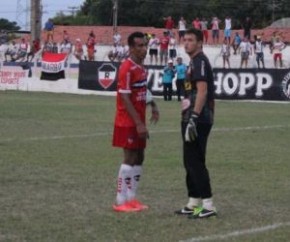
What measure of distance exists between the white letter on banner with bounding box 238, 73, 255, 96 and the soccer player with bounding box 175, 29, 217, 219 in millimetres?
27280

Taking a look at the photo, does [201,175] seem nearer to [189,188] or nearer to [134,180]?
[189,188]

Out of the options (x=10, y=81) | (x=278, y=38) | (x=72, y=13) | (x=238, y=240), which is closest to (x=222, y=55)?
(x=278, y=38)

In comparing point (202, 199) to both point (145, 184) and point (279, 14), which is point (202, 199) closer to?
point (145, 184)

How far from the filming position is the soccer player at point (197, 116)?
29.3 feet

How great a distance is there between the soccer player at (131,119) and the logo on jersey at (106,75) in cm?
2958

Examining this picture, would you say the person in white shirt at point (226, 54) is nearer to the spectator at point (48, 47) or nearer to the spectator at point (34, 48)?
the spectator at point (48, 47)

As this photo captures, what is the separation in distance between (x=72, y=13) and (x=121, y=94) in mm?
123419

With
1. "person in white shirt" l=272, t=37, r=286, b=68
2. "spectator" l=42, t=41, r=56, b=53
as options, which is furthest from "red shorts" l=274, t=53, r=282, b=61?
"spectator" l=42, t=41, r=56, b=53

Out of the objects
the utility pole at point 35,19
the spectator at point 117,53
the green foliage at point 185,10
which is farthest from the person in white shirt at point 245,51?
the green foliage at point 185,10

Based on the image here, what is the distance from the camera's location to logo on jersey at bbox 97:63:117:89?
129ft

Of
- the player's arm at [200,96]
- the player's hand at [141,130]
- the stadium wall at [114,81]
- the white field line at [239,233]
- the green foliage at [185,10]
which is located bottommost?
the stadium wall at [114,81]

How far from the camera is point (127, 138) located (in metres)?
9.51

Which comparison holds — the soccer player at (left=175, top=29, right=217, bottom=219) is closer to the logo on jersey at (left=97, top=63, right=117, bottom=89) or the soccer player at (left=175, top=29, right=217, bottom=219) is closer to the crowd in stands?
the logo on jersey at (left=97, top=63, right=117, bottom=89)

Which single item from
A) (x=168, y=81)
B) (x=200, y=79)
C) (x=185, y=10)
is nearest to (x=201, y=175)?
(x=200, y=79)
